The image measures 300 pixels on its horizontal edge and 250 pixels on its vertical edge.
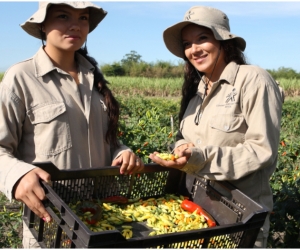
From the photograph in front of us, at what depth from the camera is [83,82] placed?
243cm

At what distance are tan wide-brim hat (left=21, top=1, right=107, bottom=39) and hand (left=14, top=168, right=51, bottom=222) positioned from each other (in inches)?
33.8

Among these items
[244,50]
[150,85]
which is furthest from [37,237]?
[150,85]

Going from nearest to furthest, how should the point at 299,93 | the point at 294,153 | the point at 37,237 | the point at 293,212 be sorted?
the point at 37,237 → the point at 293,212 → the point at 294,153 → the point at 299,93

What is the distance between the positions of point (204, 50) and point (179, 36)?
0.30m

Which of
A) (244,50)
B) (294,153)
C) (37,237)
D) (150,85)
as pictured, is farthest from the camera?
(150,85)

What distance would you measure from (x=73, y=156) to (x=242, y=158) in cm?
90

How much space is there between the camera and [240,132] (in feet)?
7.51

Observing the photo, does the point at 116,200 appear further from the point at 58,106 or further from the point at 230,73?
the point at 230,73

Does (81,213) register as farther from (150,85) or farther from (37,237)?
(150,85)

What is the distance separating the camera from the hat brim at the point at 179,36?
2.43 m

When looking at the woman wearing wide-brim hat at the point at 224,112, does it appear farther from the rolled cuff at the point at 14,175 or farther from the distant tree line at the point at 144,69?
the distant tree line at the point at 144,69

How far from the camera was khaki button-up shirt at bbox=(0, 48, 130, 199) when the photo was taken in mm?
2117

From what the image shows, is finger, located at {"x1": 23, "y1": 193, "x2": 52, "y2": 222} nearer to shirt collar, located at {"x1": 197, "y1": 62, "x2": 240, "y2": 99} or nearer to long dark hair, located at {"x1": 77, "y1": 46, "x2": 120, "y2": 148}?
long dark hair, located at {"x1": 77, "y1": 46, "x2": 120, "y2": 148}

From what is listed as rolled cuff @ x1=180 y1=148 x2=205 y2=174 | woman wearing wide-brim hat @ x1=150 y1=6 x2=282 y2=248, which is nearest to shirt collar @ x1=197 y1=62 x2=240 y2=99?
woman wearing wide-brim hat @ x1=150 y1=6 x2=282 y2=248
